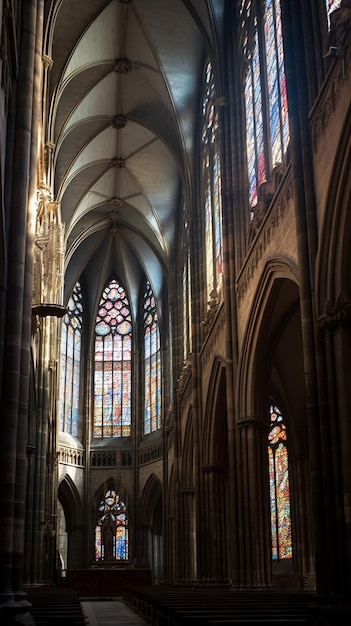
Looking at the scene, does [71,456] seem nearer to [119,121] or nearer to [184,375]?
[184,375]

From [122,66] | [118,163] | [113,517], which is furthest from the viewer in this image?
[113,517]

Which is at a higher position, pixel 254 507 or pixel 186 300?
pixel 186 300

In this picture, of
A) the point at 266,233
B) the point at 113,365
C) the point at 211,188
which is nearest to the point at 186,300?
the point at 211,188

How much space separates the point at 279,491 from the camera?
2505 cm

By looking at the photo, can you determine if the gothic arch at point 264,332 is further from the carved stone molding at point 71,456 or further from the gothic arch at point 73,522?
the gothic arch at point 73,522

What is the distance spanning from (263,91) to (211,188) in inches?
275

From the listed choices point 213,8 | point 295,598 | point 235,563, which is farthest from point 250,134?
point 295,598

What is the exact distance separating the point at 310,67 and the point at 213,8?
30.1ft

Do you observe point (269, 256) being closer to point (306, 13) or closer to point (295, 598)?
point (306, 13)

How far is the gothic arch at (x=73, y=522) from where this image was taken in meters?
37.0

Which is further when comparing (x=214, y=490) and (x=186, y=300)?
(x=186, y=300)

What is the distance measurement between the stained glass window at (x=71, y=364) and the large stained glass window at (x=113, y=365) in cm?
101

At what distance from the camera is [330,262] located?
40.0 ft

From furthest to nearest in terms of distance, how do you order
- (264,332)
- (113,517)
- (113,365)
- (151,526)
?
(113,365) → (151,526) → (113,517) → (264,332)
